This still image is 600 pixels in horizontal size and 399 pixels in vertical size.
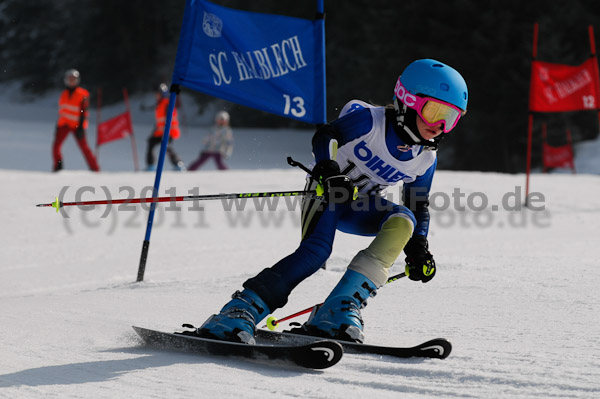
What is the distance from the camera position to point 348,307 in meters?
2.99

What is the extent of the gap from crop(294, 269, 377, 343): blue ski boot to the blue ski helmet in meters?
0.79

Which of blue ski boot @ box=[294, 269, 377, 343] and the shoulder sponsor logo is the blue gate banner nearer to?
the shoulder sponsor logo

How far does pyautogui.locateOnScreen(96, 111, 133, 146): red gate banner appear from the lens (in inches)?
619

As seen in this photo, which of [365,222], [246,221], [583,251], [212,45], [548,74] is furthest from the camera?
[548,74]

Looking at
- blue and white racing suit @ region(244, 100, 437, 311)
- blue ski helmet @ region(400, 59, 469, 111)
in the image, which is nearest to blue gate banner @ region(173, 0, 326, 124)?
blue and white racing suit @ region(244, 100, 437, 311)

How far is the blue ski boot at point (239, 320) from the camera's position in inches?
113

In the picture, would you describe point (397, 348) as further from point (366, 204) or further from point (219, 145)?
point (219, 145)

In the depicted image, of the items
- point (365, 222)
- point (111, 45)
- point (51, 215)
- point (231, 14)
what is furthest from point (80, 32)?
point (365, 222)

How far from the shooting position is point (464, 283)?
443cm

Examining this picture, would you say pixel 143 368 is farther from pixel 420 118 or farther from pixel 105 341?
pixel 420 118

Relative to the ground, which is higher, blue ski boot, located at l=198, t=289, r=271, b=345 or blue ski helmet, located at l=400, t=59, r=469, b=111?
blue ski helmet, located at l=400, t=59, r=469, b=111

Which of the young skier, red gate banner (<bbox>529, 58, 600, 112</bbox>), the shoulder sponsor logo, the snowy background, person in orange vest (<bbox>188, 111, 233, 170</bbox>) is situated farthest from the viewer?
person in orange vest (<bbox>188, 111, 233, 170</bbox>)

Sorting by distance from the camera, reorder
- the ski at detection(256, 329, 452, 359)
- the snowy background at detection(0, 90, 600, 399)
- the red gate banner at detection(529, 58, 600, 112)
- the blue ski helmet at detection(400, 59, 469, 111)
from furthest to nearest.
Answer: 1. the red gate banner at detection(529, 58, 600, 112)
2. the blue ski helmet at detection(400, 59, 469, 111)
3. the ski at detection(256, 329, 452, 359)
4. the snowy background at detection(0, 90, 600, 399)

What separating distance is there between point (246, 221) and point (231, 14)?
3.38 m
